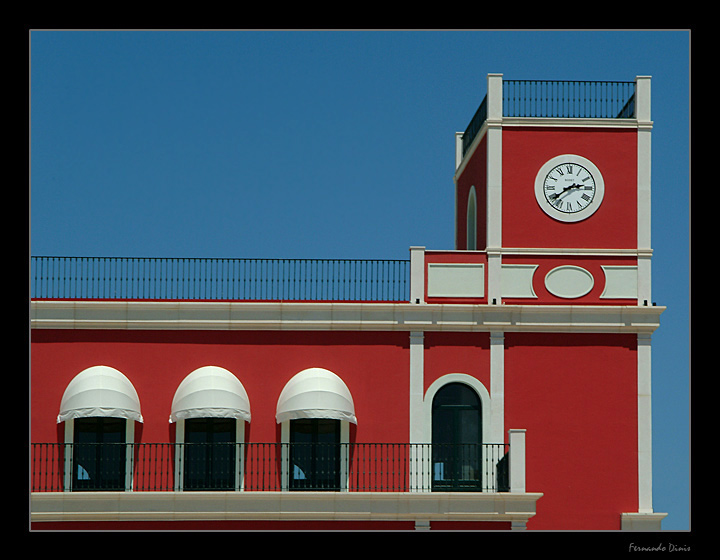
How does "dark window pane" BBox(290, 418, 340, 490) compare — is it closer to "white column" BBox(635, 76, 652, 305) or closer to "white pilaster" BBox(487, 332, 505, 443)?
"white pilaster" BBox(487, 332, 505, 443)

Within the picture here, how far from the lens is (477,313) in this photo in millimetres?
33406

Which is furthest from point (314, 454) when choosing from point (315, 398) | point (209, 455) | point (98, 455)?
point (98, 455)

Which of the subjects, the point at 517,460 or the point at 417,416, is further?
the point at 417,416

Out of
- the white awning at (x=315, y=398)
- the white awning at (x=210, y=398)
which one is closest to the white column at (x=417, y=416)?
the white awning at (x=315, y=398)

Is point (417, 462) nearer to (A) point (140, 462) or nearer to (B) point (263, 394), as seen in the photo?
(B) point (263, 394)

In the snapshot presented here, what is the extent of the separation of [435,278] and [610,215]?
4534 millimetres

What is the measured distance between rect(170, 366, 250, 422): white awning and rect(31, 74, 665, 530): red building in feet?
0.17

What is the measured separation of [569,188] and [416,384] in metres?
6.11

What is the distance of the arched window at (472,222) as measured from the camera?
36.8 metres

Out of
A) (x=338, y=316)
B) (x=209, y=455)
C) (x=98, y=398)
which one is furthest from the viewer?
(x=338, y=316)

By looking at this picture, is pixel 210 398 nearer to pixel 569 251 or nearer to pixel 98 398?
pixel 98 398

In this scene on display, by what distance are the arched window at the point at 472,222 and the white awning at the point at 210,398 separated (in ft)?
26.4

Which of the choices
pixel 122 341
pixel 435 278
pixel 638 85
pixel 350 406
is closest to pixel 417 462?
pixel 350 406

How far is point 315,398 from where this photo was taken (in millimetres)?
32031
